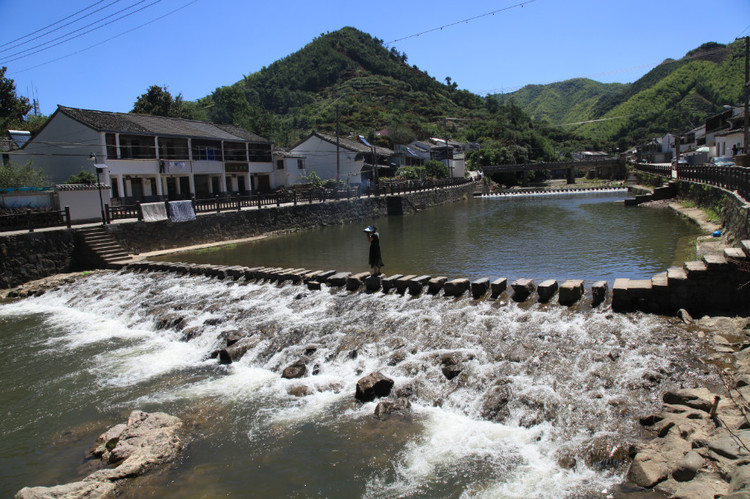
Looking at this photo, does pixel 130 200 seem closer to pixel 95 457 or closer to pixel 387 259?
pixel 387 259

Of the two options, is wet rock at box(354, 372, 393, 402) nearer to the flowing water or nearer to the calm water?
the flowing water

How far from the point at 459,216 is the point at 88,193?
3044 centimetres

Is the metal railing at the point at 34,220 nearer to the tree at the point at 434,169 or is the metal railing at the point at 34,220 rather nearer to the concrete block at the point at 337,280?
the concrete block at the point at 337,280

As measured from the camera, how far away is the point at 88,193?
82.3 feet

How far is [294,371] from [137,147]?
1389 inches

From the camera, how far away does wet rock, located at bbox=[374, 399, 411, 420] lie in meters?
8.18

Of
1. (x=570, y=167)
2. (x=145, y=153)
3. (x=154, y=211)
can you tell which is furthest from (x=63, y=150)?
(x=570, y=167)

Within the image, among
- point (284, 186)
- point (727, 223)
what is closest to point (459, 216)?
point (284, 186)

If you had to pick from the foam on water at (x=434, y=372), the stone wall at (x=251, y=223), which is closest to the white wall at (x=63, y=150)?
the stone wall at (x=251, y=223)

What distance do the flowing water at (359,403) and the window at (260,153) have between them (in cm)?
3951

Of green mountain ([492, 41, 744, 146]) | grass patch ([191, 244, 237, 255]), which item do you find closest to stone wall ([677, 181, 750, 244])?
grass patch ([191, 244, 237, 255])

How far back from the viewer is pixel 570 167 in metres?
87.8

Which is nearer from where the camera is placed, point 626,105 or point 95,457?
point 95,457

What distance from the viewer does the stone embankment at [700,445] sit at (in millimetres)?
5176
